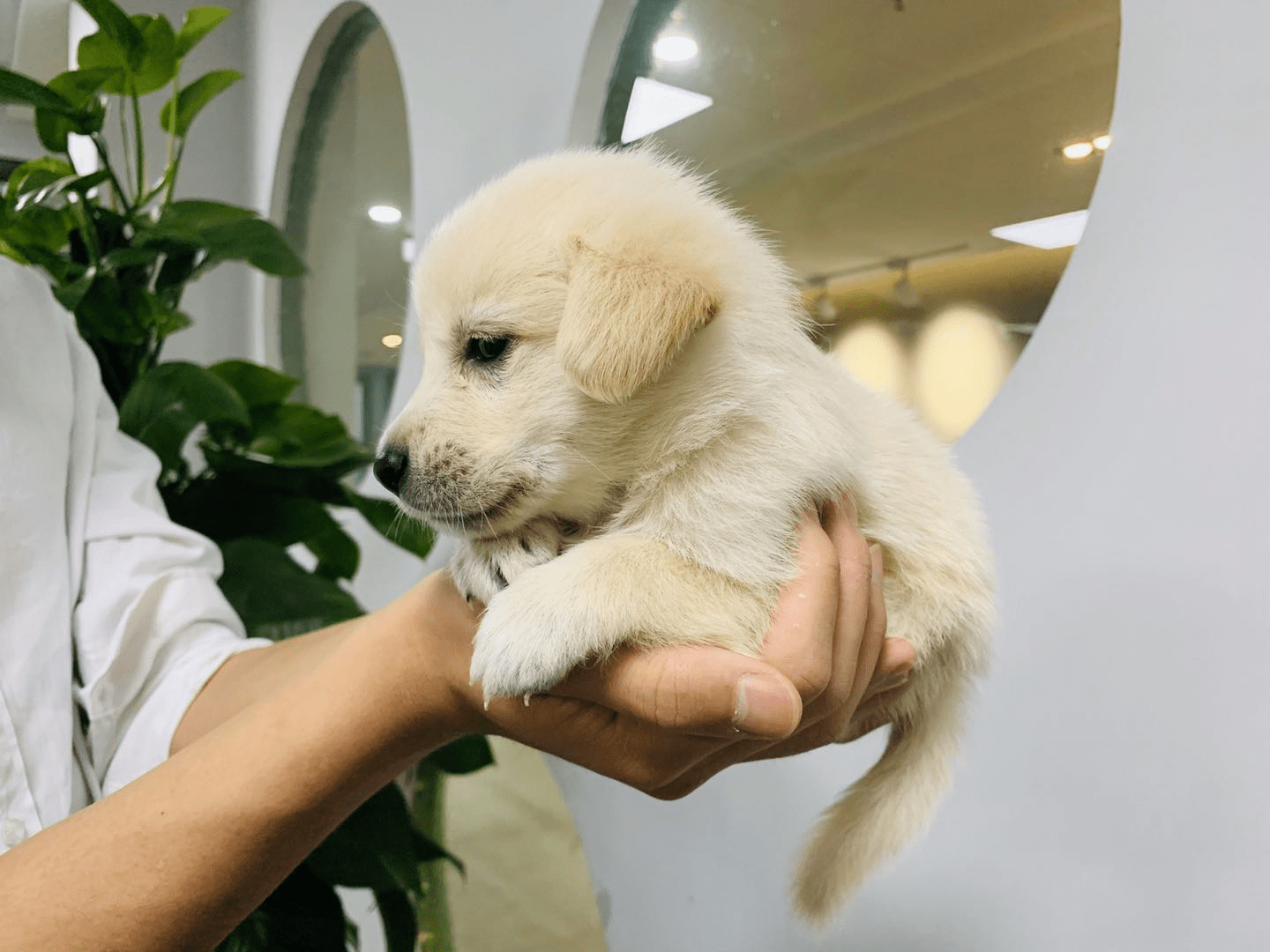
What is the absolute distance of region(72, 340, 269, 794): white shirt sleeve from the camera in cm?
107

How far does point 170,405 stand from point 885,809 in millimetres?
1293

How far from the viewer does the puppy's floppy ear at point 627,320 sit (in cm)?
71

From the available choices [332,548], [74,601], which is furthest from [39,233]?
[74,601]

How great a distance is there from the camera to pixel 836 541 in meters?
0.79

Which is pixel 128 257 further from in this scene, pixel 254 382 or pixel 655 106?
pixel 655 106

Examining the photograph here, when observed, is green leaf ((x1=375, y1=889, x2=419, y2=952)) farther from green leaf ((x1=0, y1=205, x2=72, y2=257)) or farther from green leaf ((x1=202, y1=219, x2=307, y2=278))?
green leaf ((x1=0, y1=205, x2=72, y2=257))

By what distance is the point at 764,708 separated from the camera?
63cm

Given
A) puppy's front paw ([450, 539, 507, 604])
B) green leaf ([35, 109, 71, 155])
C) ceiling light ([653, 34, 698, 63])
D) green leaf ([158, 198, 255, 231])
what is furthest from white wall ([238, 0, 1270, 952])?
green leaf ([35, 109, 71, 155])

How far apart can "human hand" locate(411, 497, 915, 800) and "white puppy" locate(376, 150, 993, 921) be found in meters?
0.03

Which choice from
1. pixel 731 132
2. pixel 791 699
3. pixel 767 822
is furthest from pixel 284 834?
pixel 731 132

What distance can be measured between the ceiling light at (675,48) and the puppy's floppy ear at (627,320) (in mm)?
1071

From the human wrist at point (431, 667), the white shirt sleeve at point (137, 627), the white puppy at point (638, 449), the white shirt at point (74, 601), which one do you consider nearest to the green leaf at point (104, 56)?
the white shirt at point (74, 601)

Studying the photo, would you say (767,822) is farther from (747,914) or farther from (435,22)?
(435,22)

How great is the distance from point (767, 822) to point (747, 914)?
149 mm
